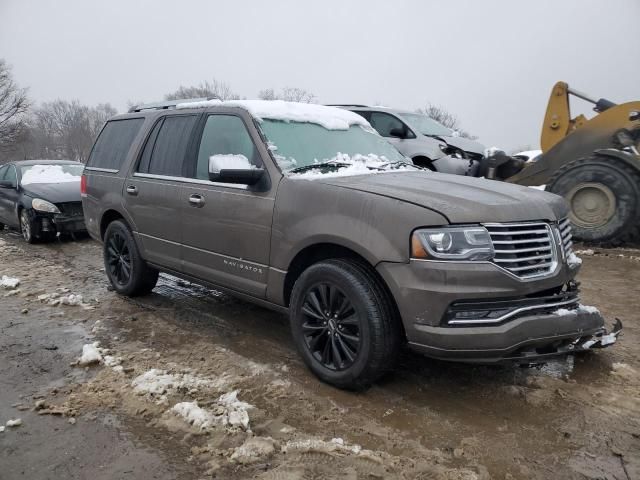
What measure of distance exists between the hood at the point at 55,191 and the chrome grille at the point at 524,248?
825 cm

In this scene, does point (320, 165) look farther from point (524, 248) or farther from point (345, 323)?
point (524, 248)

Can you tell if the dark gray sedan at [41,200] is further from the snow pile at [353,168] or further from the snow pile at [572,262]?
the snow pile at [572,262]

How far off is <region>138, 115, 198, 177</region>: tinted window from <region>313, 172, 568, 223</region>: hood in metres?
1.70

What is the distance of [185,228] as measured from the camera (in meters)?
4.25

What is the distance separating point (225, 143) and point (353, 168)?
113cm

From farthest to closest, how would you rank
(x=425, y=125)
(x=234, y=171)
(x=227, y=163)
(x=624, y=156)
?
1. (x=425, y=125)
2. (x=624, y=156)
3. (x=227, y=163)
4. (x=234, y=171)

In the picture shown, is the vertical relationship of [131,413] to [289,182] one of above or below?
below

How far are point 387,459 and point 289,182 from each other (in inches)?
74.4

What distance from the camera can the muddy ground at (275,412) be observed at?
245 centimetres

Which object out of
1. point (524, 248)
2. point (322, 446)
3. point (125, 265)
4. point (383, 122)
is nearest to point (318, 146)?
point (524, 248)

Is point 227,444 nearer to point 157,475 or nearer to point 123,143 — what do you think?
point 157,475

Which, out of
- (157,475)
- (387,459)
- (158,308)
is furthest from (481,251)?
(158,308)

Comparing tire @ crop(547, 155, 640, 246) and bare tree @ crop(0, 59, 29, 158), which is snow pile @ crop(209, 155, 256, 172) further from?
bare tree @ crop(0, 59, 29, 158)

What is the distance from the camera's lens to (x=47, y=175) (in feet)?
31.5
